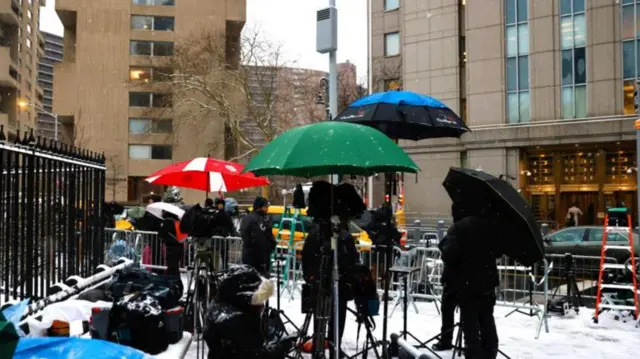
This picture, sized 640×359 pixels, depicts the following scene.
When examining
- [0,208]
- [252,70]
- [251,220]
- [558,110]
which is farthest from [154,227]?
[252,70]

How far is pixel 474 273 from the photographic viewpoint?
618cm

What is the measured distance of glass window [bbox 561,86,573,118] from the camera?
97.2 ft

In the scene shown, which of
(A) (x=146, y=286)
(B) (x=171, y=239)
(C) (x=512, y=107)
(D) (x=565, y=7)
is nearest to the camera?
(A) (x=146, y=286)

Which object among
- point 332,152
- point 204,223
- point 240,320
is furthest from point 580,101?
point 240,320

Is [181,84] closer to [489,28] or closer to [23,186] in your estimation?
[489,28]

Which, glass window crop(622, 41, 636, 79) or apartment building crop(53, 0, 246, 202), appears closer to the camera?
glass window crop(622, 41, 636, 79)

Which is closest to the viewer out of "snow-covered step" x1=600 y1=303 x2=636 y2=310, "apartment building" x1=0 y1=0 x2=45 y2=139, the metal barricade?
"snow-covered step" x1=600 y1=303 x2=636 y2=310

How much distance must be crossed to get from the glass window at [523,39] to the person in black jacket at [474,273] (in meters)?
27.5

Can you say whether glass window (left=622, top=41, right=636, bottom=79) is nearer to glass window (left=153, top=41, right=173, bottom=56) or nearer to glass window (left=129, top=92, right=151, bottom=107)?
glass window (left=153, top=41, right=173, bottom=56)

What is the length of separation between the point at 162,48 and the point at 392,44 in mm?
20872

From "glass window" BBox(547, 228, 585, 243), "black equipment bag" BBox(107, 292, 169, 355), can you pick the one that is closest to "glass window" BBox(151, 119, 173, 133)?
"glass window" BBox(547, 228, 585, 243)

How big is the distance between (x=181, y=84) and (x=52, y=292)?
39129mm

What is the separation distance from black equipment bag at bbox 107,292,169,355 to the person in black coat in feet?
8.57

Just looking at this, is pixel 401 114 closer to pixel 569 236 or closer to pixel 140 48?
pixel 569 236
